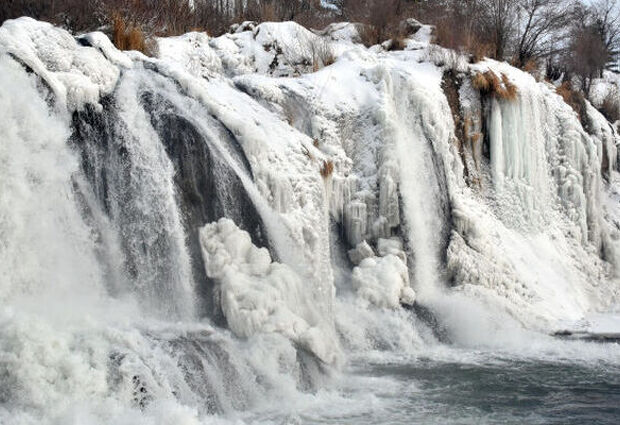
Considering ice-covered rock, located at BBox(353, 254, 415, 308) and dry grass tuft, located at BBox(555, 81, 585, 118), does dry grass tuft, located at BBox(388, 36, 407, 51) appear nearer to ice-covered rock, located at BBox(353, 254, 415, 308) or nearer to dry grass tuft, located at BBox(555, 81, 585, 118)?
dry grass tuft, located at BBox(555, 81, 585, 118)

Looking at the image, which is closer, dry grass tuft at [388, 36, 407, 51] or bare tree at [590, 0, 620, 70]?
dry grass tuft at [388, 36, 407, 51]

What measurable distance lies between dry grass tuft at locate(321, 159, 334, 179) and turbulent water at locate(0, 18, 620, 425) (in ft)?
0.10

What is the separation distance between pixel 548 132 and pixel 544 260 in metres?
2.80

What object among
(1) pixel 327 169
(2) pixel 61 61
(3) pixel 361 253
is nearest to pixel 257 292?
(3) pixel 361 253

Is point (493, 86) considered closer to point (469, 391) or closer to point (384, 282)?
point (384, 282)

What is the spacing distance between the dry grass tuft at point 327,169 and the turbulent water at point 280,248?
0.03 metres

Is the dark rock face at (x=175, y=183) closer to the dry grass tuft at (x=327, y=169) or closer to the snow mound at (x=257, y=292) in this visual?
the snow mound at (x=257, y=292)

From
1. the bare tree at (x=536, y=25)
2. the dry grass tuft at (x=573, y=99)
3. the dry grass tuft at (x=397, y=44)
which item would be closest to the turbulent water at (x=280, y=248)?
the dry grass tuft at (x=397, y=44)

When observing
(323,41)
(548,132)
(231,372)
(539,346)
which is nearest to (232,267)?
(231,372)

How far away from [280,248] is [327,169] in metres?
1.89

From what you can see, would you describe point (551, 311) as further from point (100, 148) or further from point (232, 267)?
point (100, 148)

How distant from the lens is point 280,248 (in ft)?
32.2

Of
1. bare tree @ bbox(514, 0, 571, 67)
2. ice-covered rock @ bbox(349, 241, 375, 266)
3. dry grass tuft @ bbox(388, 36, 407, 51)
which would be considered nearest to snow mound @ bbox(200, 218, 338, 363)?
ice-covered rock @ bbox(349, 241, 375, 266)

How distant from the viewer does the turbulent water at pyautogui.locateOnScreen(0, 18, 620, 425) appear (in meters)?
7.40
